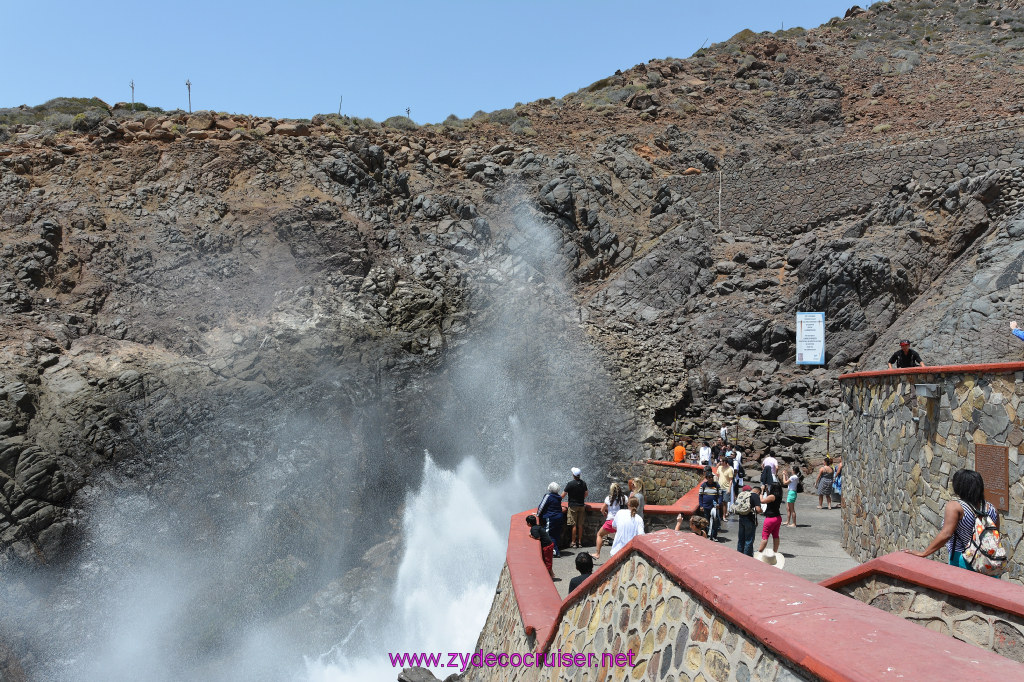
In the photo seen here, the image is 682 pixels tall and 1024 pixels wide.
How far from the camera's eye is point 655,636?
11.8 feet

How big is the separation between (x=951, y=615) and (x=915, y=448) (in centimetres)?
501

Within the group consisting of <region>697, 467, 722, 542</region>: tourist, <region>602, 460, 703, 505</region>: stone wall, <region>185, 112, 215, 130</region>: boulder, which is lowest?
<region>602, 460, 703, 505</region>: stone wall

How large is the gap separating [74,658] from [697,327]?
2055cm

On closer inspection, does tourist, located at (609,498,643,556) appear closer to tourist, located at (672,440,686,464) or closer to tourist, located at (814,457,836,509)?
tourist, located at (814,457,836,509)

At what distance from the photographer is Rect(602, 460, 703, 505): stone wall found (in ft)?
59.3

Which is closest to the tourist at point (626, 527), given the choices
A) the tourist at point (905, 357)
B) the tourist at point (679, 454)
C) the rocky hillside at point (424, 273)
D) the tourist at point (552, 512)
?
the tourist at point (552, 512)

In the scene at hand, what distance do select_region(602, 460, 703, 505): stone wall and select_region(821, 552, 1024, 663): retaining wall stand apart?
43.6 feet

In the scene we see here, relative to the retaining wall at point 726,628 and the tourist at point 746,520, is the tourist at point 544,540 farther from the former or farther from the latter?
the retaining wall at point 726,628

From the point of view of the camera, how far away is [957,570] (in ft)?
13.3

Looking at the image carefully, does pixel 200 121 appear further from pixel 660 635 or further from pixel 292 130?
pixel 660 635

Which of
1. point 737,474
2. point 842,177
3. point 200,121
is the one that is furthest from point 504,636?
point 200,121

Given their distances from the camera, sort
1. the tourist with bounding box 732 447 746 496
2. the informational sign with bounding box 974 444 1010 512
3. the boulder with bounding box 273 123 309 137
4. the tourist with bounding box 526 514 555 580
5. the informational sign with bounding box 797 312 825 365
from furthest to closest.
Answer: the boulder with bounding box 273 123 309 137, the informational sign with bounding box 797 312 825 365, the tourist with bounding box 732 447 746 496, the tourist with bounding box 526 514 555 580, the informational sign with bounding box 974 444 1010 512

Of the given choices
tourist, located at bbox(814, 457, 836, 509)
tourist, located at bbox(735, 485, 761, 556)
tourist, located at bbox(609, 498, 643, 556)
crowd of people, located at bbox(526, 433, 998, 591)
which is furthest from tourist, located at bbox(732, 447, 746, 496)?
tourist, located at bbox(609, 498, 643, 556)

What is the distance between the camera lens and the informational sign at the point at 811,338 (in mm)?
22703
